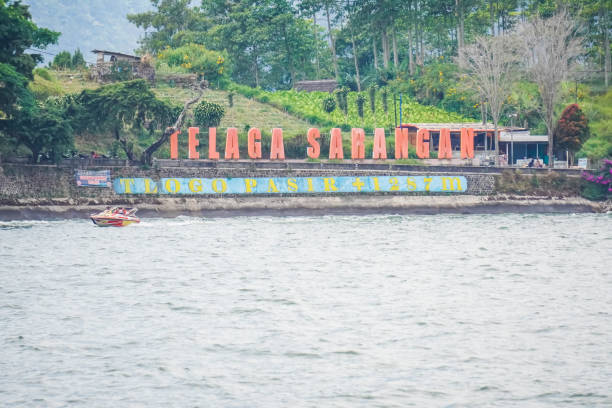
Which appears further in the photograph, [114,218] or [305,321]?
[114,218]

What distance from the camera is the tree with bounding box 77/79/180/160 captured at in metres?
72.7

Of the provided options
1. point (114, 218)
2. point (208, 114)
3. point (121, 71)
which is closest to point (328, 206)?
point (208, 114)

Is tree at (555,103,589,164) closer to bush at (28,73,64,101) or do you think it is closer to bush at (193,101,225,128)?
bush at (193,101,225,128)

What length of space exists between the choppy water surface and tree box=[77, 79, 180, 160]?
1899 cm

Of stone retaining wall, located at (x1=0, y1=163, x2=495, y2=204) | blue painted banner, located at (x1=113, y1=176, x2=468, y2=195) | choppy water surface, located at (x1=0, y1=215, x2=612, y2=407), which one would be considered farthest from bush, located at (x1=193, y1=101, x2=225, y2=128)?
choppy water surface, located at (x1=0, y1=215, x2=612, y2=407)

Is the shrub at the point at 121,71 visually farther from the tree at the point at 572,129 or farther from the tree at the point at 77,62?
the tree at the point at 572,129

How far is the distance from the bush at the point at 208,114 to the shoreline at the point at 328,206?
1605 centimetres

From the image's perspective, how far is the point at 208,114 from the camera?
279 ft

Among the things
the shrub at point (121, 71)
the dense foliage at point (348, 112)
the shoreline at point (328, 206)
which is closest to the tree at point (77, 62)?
the shrub at point (121, 71)

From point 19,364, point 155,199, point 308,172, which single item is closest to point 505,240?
point 308,172

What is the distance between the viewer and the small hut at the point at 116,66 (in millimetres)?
101188

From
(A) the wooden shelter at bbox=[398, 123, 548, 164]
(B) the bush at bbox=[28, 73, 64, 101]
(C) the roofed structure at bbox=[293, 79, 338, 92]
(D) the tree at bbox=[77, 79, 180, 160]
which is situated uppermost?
(C) the roofed structure at bbox=[293, 79, 338, 92]

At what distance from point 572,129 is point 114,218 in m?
46.6

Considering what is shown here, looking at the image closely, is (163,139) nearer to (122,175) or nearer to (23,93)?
(122,175)
